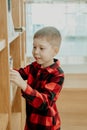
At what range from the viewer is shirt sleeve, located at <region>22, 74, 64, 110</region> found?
3.53 feet

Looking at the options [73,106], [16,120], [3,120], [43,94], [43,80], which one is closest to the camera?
[3,120]

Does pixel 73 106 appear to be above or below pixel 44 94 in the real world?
below

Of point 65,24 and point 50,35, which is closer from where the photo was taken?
point 50,35

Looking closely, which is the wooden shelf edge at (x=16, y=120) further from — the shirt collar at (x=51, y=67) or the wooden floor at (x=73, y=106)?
the wooden floor at (x=73, y=106)

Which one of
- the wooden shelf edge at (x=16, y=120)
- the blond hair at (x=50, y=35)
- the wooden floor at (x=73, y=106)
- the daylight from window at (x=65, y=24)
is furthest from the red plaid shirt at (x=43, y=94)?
the daylight from window at (x=65, y=24)

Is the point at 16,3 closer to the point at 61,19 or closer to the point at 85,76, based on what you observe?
the point at 61,19

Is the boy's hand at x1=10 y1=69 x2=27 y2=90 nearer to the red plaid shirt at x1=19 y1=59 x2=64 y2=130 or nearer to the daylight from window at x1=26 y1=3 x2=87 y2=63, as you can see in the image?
the red plaid shirt at x1=19 y1=59 x2=64 y2=130

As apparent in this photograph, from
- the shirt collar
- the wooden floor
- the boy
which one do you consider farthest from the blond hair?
the wooden floor

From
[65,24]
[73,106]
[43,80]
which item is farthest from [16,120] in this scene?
[65,24]

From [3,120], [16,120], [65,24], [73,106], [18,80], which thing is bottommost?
[73,106]

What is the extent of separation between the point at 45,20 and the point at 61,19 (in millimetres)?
205

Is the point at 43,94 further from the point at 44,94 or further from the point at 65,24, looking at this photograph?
the point at 65,24

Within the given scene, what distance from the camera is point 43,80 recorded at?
1248mm

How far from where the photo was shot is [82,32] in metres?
3.22
